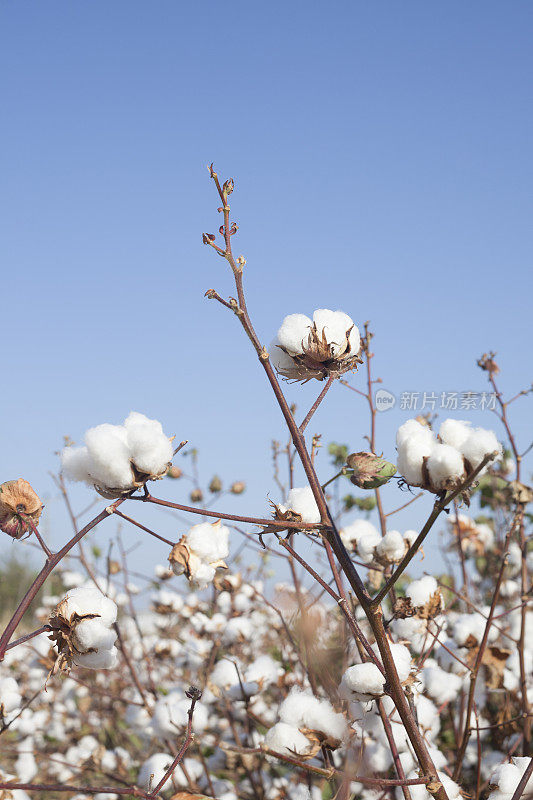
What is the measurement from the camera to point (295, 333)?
1066 millimetres

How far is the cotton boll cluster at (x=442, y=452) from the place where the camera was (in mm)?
864

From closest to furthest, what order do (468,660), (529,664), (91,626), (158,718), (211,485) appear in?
(91,626)
(468,660)
(158,718)
(529,664)
(211,485)

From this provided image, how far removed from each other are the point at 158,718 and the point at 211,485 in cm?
145

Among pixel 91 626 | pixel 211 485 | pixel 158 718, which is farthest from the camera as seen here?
pixel 211 485

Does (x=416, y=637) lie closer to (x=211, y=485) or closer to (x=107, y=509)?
(x=107, y=509)

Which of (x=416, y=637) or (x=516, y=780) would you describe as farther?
(x=416, y=637)

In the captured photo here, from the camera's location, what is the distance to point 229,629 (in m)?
2.64

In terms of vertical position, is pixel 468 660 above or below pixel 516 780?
above

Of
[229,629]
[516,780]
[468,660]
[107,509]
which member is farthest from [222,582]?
[107,509]

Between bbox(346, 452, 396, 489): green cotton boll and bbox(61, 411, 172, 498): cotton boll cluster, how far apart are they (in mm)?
278

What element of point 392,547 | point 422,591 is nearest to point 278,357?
point 392,547

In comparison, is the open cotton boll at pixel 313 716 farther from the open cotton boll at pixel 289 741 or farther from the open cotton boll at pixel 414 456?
the open cotton boll at pixel 414 456

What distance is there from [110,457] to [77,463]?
8 cm

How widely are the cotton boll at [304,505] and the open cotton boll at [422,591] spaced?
563 millimetres
